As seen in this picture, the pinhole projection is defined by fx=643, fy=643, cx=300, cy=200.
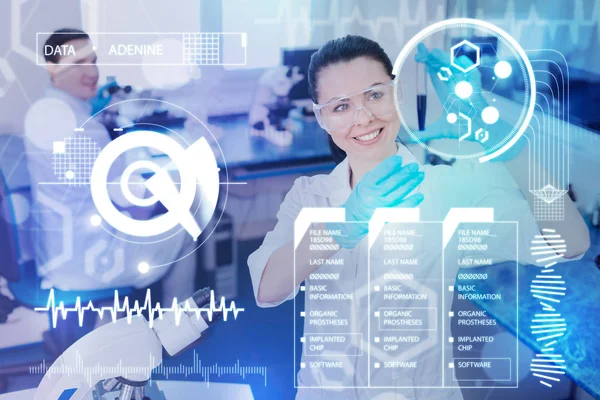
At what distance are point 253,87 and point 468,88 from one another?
418mm

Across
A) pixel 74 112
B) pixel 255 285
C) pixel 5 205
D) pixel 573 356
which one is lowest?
pixel 573 356

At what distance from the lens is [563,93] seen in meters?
1.25

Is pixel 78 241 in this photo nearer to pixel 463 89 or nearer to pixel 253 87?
pixel 253 87

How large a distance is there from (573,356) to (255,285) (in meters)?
0.64

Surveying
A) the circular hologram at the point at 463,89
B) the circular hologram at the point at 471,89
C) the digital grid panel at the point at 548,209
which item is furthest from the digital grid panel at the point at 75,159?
the digital grid panel at the point at 548,209

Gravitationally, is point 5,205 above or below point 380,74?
below

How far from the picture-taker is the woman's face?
1.21 meters

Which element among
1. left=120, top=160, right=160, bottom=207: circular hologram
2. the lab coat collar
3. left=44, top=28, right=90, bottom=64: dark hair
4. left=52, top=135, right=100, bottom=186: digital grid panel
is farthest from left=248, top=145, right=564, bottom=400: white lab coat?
left=44, top=28, right=90, bottom=64: dark hair

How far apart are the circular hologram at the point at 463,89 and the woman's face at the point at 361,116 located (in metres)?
0.13

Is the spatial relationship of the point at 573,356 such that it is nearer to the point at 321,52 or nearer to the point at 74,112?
the point at 321,52

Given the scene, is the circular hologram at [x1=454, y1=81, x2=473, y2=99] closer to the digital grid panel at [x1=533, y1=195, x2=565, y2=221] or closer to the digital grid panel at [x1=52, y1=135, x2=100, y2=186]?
the digital grid panel at [x1=533, y1=195, x2=565, y2=221]

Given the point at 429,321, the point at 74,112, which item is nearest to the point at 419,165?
the point at 429,321

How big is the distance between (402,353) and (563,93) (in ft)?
1.95
